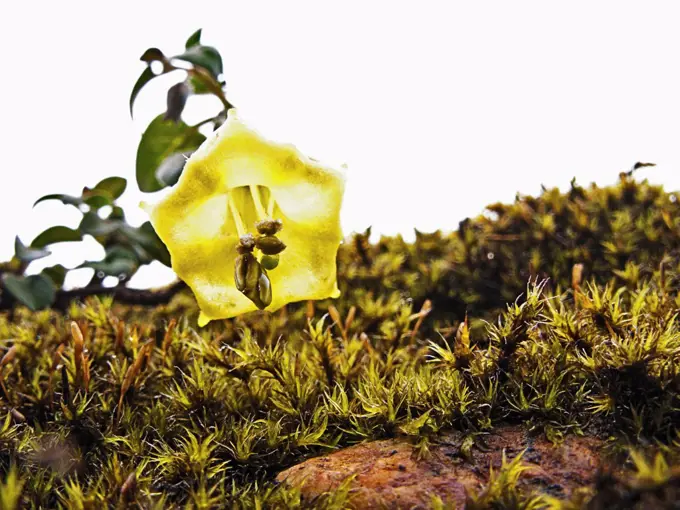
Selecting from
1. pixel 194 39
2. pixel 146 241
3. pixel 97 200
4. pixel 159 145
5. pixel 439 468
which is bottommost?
pixel 439 468

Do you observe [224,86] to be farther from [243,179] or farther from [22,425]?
[22,425]

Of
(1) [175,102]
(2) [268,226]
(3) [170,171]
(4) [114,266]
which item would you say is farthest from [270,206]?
(4) [114,266]

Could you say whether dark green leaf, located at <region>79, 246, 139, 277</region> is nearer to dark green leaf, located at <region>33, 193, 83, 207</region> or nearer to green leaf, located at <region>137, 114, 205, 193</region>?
dark green leaf, located at <region>33, 193, 83, 207</region>

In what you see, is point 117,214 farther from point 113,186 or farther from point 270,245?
point 270,245

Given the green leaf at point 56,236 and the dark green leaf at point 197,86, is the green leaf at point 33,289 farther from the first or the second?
the dark green leaf at point 197,86

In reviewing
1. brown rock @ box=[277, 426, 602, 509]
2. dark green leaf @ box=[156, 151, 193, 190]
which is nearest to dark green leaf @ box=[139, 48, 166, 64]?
dark green leaf @ box=[156, 151, 193, 190]

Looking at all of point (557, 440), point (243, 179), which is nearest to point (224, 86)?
point (243, 179)
